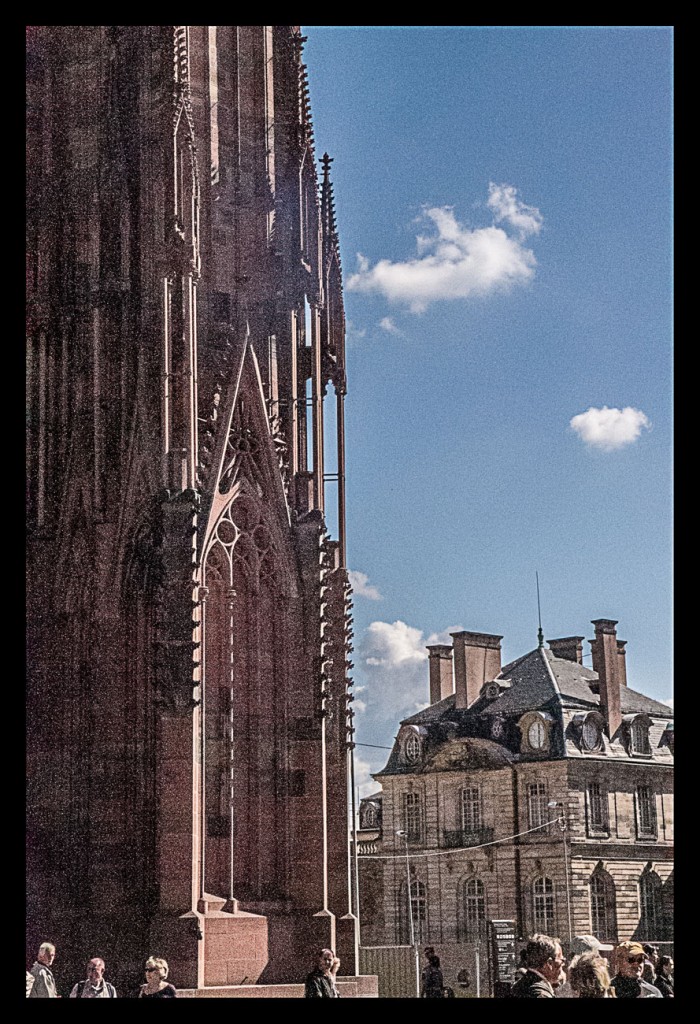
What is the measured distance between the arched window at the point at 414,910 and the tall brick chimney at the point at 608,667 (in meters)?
7.73

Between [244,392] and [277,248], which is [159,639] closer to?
[244,392]

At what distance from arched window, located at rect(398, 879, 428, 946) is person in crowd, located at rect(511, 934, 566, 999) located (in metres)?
40.0

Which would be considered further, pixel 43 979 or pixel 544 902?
Answer: pixel 544 902

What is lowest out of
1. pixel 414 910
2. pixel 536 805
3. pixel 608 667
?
pixel 414 910

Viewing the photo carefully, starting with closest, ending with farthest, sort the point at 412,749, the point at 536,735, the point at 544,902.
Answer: the point at 544,902 → the point at 536,735 → the point at 412,749

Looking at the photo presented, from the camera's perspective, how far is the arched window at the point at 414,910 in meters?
50.5

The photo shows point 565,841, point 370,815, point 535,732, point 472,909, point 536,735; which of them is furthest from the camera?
point 370,815

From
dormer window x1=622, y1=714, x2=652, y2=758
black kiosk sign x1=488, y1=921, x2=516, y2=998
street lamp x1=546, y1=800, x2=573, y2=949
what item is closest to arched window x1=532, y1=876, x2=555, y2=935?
street lamp x1=546, y1=800, x2=573, y2=949

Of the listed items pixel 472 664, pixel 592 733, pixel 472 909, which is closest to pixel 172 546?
pixel 472 664

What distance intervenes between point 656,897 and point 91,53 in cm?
3536

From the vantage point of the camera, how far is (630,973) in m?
11.9

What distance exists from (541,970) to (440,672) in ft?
138

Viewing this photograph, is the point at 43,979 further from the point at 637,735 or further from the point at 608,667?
the point at 637,735
